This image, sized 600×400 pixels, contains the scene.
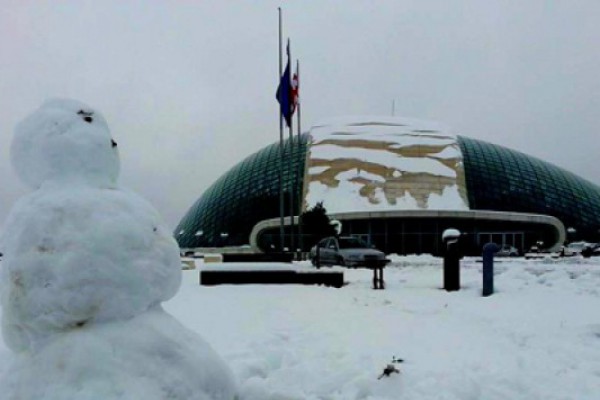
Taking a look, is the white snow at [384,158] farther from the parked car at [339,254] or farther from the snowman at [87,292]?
the snowman at [87,292]

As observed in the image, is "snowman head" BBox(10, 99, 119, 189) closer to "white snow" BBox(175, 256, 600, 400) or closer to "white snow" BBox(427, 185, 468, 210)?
"white snow" BBox(175, 256, 600, 400)

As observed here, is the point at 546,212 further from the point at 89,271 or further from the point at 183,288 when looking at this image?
the point at 89,271

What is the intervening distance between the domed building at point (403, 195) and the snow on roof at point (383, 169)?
0.30 ft

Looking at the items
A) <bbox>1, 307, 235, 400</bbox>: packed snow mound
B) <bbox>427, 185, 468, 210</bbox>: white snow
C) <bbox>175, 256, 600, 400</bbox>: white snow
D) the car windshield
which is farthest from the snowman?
<bbox>427, 185, 468, 210</bbox>: white snow

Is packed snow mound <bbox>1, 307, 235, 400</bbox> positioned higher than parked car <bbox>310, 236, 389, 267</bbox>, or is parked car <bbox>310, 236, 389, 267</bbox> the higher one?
packed snow mound <bbox>1, 307, 235, 400</bbox>

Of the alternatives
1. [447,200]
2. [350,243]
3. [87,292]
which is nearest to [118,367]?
[87,292]

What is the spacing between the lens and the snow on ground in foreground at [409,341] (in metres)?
4.48

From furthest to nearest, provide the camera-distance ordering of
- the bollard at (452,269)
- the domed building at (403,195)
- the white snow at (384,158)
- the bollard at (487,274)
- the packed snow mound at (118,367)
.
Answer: the white snow at (384,158), the domed building at (403,195), the bollard at (452,269), the bollard at (487,274), the packed snow mound at (118,367)

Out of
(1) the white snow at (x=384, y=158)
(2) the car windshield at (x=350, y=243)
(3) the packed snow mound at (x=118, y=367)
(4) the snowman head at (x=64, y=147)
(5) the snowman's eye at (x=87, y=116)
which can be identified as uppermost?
(1) the white snow at (x=384, y=158)

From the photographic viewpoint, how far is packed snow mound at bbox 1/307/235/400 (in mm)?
2719

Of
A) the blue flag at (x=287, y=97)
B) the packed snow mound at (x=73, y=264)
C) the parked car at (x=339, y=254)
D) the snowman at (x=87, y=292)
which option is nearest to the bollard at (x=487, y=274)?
the snowman at (x=87, y=292)

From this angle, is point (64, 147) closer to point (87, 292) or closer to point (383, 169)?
point (87, 292)

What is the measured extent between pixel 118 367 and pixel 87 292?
16.0 inches

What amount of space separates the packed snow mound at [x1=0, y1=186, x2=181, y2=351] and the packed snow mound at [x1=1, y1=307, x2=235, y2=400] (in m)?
0.10
